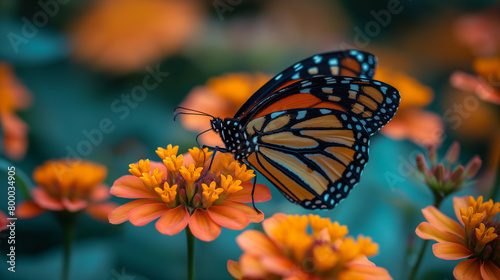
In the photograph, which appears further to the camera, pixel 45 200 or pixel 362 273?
pixel 45 200

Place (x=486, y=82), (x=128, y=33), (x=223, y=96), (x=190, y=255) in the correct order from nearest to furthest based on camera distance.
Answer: (x=190, y=255)
(x=486, y=82)
(x=223, y=96)
(x=128, y=33)

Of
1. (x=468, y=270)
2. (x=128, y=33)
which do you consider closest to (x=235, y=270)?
(x=468, y=270)

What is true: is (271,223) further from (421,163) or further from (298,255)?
(421,163)

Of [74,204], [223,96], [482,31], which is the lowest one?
[74,204]

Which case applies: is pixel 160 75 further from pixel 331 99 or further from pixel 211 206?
pixel 211 206

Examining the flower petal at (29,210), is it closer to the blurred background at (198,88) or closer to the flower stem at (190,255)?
the blurred background at (198,88)

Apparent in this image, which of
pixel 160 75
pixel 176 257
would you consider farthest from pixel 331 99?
pixel 160 75

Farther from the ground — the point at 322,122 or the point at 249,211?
the point at 322,122

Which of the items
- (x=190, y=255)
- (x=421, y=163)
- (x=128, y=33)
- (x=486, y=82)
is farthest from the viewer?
(x=128, y=33)
